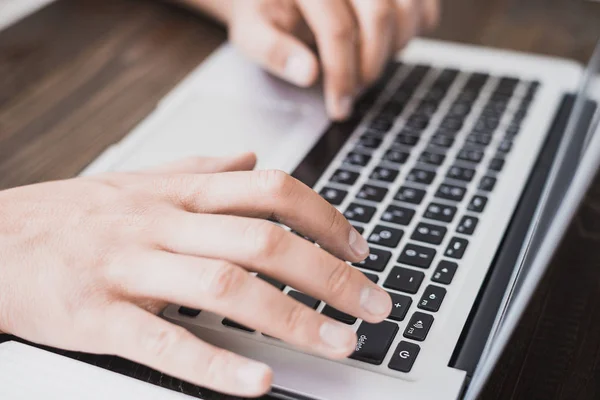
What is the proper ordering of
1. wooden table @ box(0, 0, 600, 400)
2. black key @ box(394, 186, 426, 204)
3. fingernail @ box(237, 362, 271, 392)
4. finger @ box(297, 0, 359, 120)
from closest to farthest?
fingernail @ box(237, 362, 271, 392)
wooden table @ box(0, 0, 600, 400)
black key @ box(394, 186, 426, 204)
finger @ box(297, 0, 359, 120)

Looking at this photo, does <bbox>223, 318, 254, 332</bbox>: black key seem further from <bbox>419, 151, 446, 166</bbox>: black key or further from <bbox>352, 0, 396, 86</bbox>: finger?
<bbox>352, 0, 396, 86</bbox>: finger

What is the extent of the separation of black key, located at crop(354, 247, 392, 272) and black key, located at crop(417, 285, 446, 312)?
1.5 inches

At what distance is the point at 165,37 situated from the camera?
93 cm

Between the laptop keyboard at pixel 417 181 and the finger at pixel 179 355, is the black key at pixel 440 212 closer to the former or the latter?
the laptop keyboard at pixel 417 181

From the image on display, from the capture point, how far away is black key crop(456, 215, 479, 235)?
573mm

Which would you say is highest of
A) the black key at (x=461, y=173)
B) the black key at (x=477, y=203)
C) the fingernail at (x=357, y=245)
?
the fingernail at (x=357, y=245)

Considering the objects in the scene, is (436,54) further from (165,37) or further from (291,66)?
(165,37)

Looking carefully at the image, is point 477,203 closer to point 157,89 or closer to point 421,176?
point 421,176

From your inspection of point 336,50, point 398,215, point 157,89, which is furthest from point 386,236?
point 157,89

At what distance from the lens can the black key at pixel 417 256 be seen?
54 cm

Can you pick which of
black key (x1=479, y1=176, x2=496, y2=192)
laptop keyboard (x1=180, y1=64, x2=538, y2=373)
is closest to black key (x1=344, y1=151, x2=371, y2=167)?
laptop keyboard (x1=180, y1=64, x2=538, y2=373)

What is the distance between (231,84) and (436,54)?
0.24 m

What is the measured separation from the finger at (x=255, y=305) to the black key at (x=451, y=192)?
0.72 feet

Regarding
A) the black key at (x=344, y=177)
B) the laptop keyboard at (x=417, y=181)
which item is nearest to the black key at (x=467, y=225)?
the laptop keyboard at (x=417, y=181)
